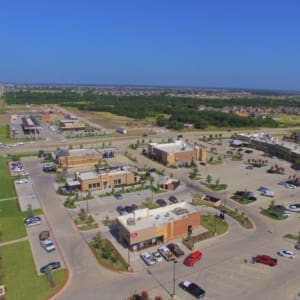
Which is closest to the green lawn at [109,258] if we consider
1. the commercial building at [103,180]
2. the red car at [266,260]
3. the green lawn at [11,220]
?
the green lawn at [11,220]

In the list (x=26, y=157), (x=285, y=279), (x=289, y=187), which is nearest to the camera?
(x=285, y=279)

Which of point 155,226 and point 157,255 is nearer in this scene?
point 157,255

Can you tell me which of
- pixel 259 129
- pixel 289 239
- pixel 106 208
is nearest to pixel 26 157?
pixel 106 208

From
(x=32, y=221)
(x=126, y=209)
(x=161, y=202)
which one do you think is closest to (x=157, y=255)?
(x=126, y=209)

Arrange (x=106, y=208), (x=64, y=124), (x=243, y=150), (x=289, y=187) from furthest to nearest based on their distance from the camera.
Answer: (x=64, y=124) → (x=243, y=150) → (x=289, y=187) → (x=106, y=208)

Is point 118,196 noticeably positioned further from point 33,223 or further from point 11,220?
point 11,220

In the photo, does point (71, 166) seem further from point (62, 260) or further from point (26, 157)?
point (62, 260)

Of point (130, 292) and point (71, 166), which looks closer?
point (130, 292)

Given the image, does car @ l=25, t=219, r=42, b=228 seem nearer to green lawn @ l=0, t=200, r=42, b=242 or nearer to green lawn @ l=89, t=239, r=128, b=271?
green lawn @ l=0, t=200, r=42, b=242
